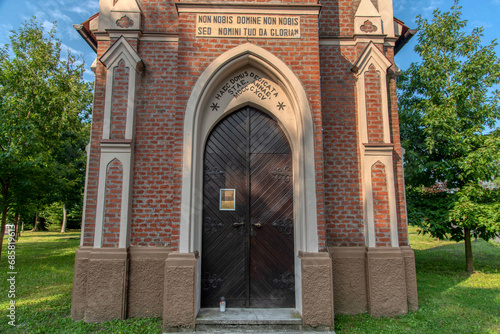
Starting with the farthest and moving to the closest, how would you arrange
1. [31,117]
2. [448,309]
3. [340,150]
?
[31,117]
[340,150]
[448,309]

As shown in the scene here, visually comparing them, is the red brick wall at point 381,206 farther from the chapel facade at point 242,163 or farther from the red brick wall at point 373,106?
the red brick wall at point 373,106

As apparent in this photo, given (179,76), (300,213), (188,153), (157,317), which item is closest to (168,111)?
(179,76)

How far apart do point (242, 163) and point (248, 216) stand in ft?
2.97

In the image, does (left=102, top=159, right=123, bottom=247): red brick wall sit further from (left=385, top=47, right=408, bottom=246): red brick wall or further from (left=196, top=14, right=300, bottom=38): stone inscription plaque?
(left=385, top=47, right=408, bottom=246): red brick wall

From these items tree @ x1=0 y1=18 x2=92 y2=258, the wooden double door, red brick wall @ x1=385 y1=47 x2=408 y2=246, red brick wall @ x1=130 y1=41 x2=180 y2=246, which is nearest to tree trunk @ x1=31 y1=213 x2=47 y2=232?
tree @ x1=0 y1=18 x2=92 y2=258

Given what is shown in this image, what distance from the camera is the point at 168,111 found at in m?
5.09

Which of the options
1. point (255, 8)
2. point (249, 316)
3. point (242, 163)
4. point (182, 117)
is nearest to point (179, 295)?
point (249, 316)

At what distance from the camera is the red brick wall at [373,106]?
5.00 m

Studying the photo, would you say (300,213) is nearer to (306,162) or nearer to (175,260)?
(306,162)

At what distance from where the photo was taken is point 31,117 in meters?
9.47

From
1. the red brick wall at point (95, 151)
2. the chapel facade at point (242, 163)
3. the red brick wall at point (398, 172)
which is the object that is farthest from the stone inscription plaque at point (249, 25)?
the red brick wall at point (398, 172)

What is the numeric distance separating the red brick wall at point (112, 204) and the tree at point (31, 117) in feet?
16.0

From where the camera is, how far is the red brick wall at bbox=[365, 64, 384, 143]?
500 cm

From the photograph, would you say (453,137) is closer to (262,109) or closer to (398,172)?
(398,172)
